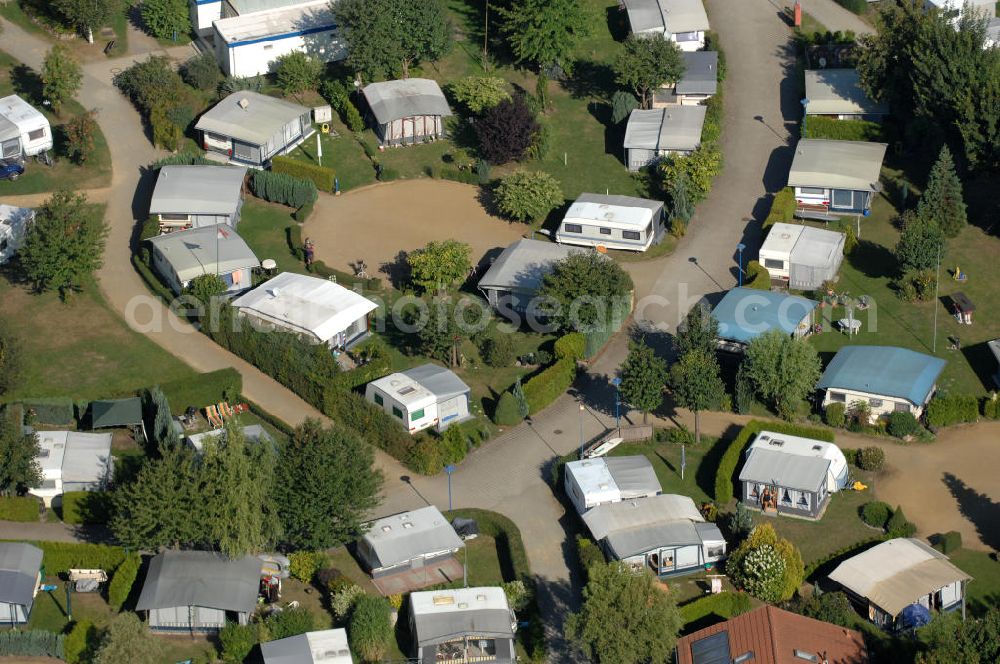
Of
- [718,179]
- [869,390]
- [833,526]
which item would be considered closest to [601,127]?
[718,179]

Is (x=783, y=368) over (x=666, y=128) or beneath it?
beneath

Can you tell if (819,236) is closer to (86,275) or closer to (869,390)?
(869,390)

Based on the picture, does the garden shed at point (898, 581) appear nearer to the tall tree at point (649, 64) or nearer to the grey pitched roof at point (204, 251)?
the grey pitched roof at point (204, 251)

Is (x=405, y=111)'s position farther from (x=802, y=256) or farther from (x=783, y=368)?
(x=783, y=368)

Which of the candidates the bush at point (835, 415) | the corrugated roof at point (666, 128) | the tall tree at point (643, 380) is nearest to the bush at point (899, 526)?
the bush at point (835, 415)

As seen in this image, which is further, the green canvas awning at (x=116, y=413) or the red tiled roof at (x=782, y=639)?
the green canvas awning at (x=116, y=413)

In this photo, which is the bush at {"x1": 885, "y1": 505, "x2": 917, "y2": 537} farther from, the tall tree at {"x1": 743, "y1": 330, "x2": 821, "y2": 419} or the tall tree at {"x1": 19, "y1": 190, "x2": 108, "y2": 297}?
the tall tree at {"x1": 19, "y1": 190, "x2": 108, "y2": 297}

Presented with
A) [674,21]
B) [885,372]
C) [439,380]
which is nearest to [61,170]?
[439,380]

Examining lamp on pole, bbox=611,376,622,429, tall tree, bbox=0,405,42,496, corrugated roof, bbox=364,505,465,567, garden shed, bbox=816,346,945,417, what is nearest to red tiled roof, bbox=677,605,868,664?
corrugated roof, bbox=364,505,465,567
